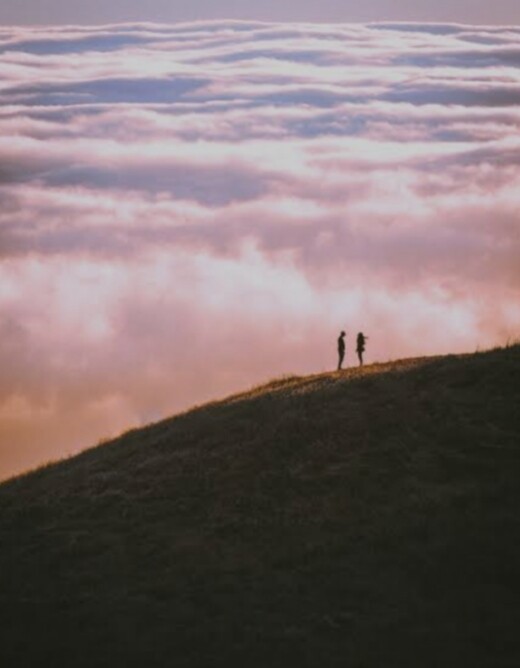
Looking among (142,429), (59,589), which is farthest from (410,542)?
(142,429)

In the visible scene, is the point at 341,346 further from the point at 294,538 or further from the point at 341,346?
the point at 294,538

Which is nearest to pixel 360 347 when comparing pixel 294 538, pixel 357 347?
pixel 357 347

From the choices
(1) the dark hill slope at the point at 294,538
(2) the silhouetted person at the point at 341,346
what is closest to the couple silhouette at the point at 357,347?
(2) the silhouetted person at the point at 341,346

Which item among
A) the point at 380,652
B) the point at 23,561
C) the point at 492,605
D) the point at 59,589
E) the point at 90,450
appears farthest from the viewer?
the point at 90,450

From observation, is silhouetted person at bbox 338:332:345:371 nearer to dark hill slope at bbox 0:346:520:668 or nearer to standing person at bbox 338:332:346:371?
standing person at bbox 338:332:346:371

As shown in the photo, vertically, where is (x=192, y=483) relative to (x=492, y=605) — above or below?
above

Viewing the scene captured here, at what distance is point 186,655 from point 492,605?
7.74m

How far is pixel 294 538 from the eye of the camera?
26.5 m

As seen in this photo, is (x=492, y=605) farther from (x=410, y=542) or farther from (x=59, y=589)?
(x=59, y=589)

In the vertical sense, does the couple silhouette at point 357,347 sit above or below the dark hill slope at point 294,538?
above

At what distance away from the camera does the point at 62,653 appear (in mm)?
20828

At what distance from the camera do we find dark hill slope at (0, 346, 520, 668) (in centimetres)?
2091

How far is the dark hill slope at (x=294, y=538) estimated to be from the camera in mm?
20906

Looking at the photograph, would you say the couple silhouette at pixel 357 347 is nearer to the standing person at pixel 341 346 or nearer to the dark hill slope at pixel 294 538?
the standing person at pixel 341 346
